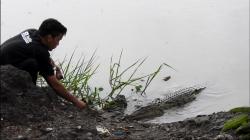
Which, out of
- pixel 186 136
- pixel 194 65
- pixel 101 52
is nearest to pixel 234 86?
pixel 194 65

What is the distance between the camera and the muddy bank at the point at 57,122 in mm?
3877

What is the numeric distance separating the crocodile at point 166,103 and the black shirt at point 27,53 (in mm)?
1514

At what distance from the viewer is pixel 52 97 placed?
4.61 m

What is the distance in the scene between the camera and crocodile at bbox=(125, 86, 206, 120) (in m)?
5.87

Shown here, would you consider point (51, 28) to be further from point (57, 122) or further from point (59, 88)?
point (57, 122)

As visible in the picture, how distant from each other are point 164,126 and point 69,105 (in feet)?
2.91

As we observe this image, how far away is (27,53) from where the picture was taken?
172 inches

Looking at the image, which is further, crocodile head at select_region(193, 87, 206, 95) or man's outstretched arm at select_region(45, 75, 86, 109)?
crocodile head at select_region(193, 87, 206, 95)

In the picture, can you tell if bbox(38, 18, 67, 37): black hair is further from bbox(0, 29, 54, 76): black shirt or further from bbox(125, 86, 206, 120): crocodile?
bbox(125, 86, 206, 120): crocodile

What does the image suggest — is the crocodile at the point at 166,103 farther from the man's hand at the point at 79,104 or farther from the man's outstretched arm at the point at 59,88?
the man's outstretched arm at the point at 59,88

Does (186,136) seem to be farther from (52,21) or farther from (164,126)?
(52,21)

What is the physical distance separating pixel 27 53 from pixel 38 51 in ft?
0.33

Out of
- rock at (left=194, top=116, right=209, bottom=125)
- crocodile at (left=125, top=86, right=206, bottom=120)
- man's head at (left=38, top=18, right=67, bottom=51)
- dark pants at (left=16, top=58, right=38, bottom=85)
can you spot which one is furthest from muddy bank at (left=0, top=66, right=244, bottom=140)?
crocodile at (left=125, top=86, right=206, bottom=120)

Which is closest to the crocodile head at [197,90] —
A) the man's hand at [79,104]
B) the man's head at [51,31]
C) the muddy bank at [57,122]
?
the muddy bank at [57,122]
